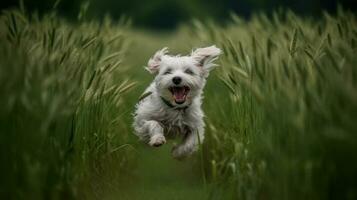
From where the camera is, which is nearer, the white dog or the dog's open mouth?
the white dog

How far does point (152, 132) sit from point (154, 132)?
0.09 ft

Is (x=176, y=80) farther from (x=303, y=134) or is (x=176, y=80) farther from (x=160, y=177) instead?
(x=303, y=134)

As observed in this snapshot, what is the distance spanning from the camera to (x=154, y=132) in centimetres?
782

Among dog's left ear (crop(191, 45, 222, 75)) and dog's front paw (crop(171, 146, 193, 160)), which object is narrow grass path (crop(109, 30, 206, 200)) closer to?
dog's front paw (crop(171, 146, 193, 160))

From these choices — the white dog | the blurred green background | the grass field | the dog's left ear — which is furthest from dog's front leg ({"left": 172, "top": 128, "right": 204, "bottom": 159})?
the blurred green background

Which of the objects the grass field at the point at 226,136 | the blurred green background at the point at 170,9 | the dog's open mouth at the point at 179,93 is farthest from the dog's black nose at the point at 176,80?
the blurred green background at the point at 170,9

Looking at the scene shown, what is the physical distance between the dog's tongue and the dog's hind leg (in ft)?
1.10

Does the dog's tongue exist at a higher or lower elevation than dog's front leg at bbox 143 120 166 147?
higher

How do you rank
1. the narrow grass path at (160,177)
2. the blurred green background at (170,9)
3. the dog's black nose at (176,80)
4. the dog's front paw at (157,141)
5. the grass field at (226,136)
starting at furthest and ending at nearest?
the blurred green background at (170,9) → the dog's black nose at (176,80) → the dog's front paw at (157,141) → the narrow grass path at (160,177) → the grass field at (226,136)

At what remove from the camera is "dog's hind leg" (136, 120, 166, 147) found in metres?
7.51

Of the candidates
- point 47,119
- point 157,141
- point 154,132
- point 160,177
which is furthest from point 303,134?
point 160,177

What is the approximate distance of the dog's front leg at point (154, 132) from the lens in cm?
750

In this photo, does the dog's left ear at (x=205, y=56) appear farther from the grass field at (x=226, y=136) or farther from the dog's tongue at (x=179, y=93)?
the grass field at (x=226, y=136)

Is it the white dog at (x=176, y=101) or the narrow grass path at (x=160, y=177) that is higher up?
the white dog at (x=176, y=101)
